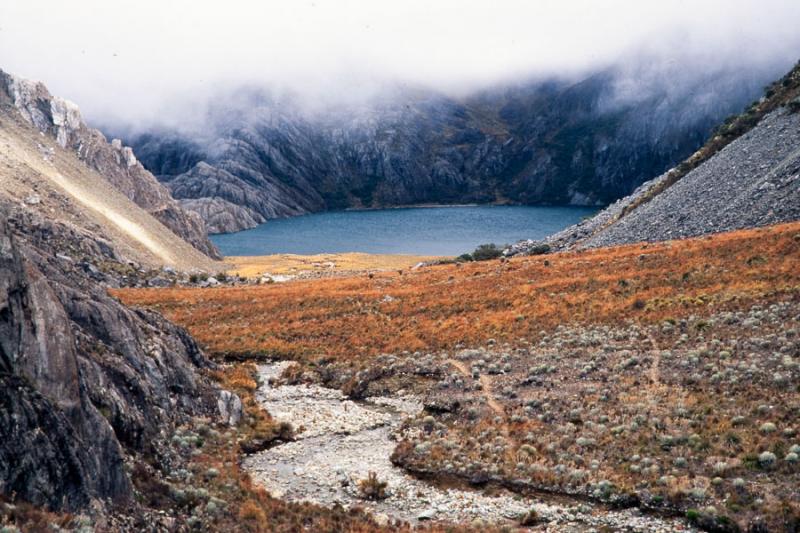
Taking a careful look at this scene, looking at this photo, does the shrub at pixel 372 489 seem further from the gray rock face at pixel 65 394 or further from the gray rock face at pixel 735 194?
the gray rock face at pixel 735 194

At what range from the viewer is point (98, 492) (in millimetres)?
18000

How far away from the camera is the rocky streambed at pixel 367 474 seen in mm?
22484

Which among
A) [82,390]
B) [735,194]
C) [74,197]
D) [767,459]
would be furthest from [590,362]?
[74,197]

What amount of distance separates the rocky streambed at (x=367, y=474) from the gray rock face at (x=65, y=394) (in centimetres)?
577

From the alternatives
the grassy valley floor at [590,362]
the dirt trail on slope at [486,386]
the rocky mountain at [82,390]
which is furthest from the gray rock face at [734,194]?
the rocky mountain at [82,390]

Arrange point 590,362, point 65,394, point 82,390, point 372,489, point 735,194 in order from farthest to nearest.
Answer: point 735,194, point 590,362, point 372,489, point 82,390, point 65,394

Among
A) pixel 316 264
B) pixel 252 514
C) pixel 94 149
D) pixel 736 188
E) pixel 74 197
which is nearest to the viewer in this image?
pixel 252 514

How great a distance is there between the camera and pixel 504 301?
2131 inches

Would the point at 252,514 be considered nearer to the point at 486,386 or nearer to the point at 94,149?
the point at 486,386

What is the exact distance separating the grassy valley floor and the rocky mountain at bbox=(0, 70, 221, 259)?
69226mm

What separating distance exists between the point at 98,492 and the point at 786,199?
69.8 m

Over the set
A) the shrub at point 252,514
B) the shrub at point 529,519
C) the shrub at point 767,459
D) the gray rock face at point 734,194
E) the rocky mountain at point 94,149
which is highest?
the rocky mountain at point 94,149

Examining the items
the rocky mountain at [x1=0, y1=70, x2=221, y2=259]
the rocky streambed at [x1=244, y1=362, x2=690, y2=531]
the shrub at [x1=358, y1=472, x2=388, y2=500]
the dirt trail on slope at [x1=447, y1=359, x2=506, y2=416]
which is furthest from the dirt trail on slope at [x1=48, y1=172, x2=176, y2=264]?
the shrub at [x1=358, y1=472, x2=388, y2=500]

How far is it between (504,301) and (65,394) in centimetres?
4010
